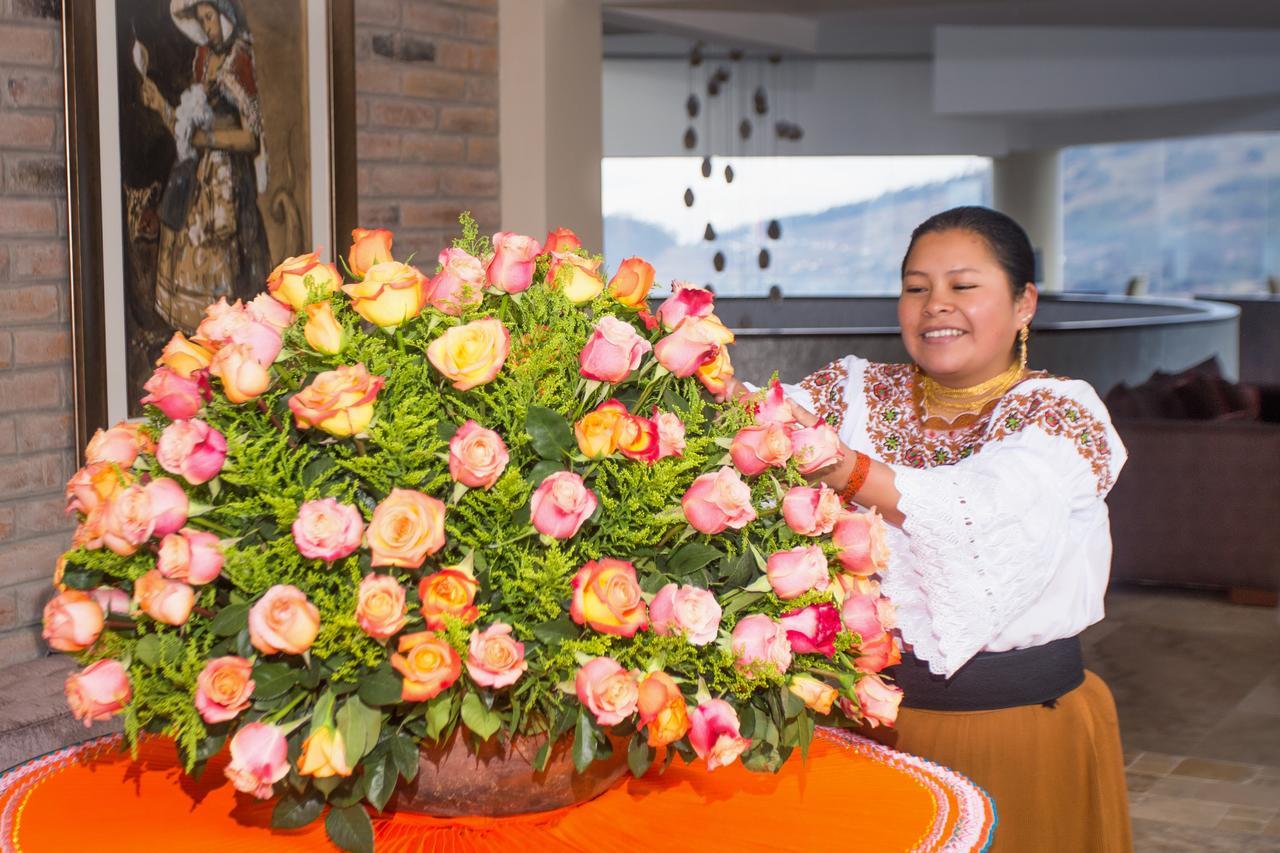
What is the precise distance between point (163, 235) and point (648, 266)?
2361 millimetres

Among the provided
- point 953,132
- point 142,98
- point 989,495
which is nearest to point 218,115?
point 142,98

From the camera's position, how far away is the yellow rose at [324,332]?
1.43 m

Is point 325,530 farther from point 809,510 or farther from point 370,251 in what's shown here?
point 809,510

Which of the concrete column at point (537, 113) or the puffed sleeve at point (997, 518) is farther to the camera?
the concrete column at point (537, 113)

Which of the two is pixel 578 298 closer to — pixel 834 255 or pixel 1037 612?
pixel 1037 612

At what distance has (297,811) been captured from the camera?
4.79ft

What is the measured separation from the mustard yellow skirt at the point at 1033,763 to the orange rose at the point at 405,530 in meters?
1.30

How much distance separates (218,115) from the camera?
3787 millimetres

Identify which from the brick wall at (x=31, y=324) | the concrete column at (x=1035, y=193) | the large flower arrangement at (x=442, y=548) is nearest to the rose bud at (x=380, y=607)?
the large flower arrangement at (x=442, y=548)

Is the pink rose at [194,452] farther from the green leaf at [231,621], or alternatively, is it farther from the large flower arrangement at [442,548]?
the green leaf at [231,621]

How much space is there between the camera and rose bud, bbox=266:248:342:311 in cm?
153

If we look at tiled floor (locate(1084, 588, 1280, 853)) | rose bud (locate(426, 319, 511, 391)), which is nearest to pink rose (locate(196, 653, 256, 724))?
rose bud (locate(426, 319, 511, 391))

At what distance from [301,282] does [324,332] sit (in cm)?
13

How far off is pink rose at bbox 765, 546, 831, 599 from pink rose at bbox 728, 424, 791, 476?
0.09 metres
